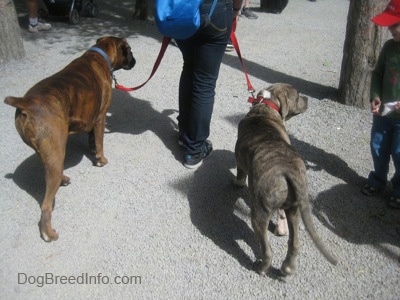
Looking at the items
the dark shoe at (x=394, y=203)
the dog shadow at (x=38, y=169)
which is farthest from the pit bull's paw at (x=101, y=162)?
the dark shoe at (x=394, y=203)

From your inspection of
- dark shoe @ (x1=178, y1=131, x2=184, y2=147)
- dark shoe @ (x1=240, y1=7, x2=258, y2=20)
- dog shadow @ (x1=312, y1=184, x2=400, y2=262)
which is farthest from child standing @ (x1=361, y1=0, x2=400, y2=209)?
dark shoe @ (x1=240, y1=7, x2=258, y2=20)

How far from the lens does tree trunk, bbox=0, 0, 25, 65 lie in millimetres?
5996

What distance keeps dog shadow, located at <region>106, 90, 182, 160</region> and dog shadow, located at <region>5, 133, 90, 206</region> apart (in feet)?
1.57

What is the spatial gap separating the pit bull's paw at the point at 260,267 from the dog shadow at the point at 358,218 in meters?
0.83

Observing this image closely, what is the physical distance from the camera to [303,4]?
11.1 metres

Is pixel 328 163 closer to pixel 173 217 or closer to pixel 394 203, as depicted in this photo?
pixel 394 203

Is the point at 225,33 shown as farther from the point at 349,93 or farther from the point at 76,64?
the point at 349,93

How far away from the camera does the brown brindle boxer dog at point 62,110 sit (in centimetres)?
282

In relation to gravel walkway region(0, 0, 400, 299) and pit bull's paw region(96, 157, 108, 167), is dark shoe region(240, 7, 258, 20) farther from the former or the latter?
pit bull's paw region(96, 157, 108, 167)

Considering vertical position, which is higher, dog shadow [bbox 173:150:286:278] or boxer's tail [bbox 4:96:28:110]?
boxer's tail [bbox 4:96:28:110]

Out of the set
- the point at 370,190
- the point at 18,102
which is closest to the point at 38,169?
the point at 18,102

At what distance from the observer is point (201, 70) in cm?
362

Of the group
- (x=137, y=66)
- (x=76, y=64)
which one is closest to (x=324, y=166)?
(x=76, y=64)

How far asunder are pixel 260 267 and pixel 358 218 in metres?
1.17
